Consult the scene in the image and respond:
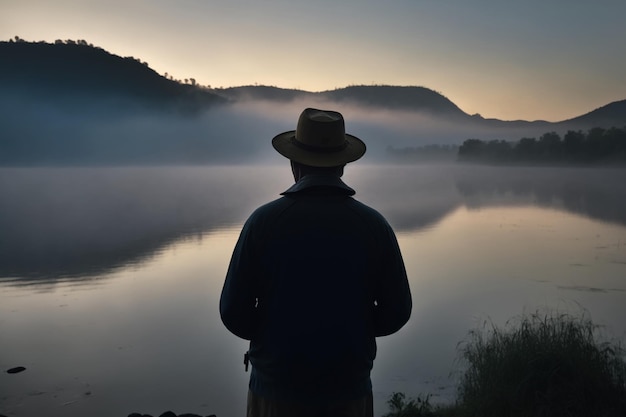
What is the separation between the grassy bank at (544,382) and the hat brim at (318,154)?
4.12 m

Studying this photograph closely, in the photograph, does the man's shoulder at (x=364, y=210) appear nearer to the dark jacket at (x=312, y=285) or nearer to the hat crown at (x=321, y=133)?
the dark jacket at (x=312, y=285)

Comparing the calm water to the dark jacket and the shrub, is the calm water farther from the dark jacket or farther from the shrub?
the dark jacket

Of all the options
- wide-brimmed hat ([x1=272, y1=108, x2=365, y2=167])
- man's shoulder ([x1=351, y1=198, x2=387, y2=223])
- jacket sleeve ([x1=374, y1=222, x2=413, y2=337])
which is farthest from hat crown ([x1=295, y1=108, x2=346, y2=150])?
jacket sleeve ([x1=374, y1=222, x2=413, y2=337])

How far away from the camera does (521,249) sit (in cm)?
2712

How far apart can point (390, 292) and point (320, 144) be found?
74 centimetres

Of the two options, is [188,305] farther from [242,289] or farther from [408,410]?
[242,289]

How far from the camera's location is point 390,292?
242 centimetres

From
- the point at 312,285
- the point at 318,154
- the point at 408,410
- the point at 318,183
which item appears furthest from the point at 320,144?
the point at 408,410

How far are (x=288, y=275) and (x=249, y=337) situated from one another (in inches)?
16.9

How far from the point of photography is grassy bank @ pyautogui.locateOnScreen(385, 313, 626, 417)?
552cm

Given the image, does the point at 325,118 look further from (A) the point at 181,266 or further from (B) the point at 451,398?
(A) the point at 181,266

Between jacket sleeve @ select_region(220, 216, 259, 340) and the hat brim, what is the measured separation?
1.22 ft

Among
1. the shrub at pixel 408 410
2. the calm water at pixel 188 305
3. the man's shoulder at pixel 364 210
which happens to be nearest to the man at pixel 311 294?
the man's shoulder at pixel 364 210

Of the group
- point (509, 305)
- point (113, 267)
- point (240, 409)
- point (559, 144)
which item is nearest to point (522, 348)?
point (240, 409)
